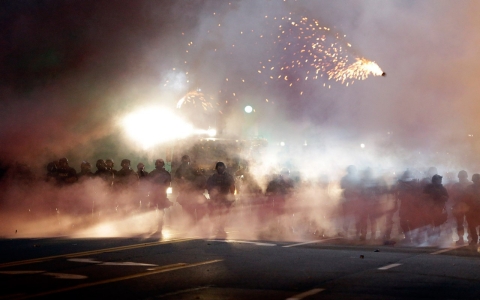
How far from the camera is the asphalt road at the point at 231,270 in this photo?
19.4 feet

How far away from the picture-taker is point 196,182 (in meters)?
14.5

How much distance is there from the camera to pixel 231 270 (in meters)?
7.30

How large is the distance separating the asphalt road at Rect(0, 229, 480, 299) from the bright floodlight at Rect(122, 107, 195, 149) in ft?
35.8

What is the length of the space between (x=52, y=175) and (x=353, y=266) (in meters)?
9.35

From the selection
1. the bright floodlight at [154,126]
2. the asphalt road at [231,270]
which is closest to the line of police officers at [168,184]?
the asphalt road at [231,270]

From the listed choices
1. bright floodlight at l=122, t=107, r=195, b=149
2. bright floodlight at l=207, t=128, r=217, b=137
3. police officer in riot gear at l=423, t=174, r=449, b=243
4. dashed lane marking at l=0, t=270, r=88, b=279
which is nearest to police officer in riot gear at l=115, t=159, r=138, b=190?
bright floodlight at l=122, t=107, r=195, b=149

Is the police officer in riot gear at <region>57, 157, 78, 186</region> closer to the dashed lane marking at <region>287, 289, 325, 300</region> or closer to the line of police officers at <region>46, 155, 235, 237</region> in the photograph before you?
the line of police officers at <region>46, 155, 235, 237</region>

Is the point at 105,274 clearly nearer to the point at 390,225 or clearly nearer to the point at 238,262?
the point at 238,262

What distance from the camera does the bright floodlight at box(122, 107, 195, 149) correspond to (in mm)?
21094

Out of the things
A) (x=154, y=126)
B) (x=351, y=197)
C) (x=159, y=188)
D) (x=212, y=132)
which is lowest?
(x=351, y=197)

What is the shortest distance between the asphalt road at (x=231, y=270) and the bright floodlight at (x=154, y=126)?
1091cm

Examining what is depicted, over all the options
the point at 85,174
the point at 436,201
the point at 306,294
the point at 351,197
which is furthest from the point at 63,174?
the point at 306,294

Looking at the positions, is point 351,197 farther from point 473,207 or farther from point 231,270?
point 231,270

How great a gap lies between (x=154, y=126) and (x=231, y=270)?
1557 centimetres
